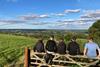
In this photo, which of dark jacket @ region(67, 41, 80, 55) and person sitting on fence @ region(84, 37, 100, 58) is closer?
person sitting on fence @ region(84, 37, 100, 58)

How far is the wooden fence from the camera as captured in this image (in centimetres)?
1671

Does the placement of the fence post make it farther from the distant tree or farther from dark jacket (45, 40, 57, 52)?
the distant tree

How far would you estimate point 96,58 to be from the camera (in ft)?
52.7

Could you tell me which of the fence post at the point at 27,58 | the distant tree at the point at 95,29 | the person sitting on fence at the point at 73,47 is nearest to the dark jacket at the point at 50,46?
the person sitting on fence at the point at 73,47

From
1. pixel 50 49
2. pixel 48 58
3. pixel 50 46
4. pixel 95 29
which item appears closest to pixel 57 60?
pixel 48 58

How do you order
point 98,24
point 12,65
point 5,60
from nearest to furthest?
1. point 12,65
2. point 5,60
3. point 98,24

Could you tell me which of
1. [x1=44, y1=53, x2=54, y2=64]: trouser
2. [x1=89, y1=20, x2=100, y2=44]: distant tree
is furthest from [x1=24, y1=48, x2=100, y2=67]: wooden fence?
[x1=89, y1=20, x2=100, y2=44]: distant tree

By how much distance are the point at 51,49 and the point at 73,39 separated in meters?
1.27

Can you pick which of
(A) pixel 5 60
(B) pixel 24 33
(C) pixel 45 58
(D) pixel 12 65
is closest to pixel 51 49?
(C) pixel 45 58

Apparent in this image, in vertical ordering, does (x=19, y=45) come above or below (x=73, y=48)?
below

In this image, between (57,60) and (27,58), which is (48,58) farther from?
(27,58)

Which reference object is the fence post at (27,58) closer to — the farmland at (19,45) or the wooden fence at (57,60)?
the wooden fence at (57,60)

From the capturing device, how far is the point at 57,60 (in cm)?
1730

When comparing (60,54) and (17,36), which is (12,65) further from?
(17,36)
